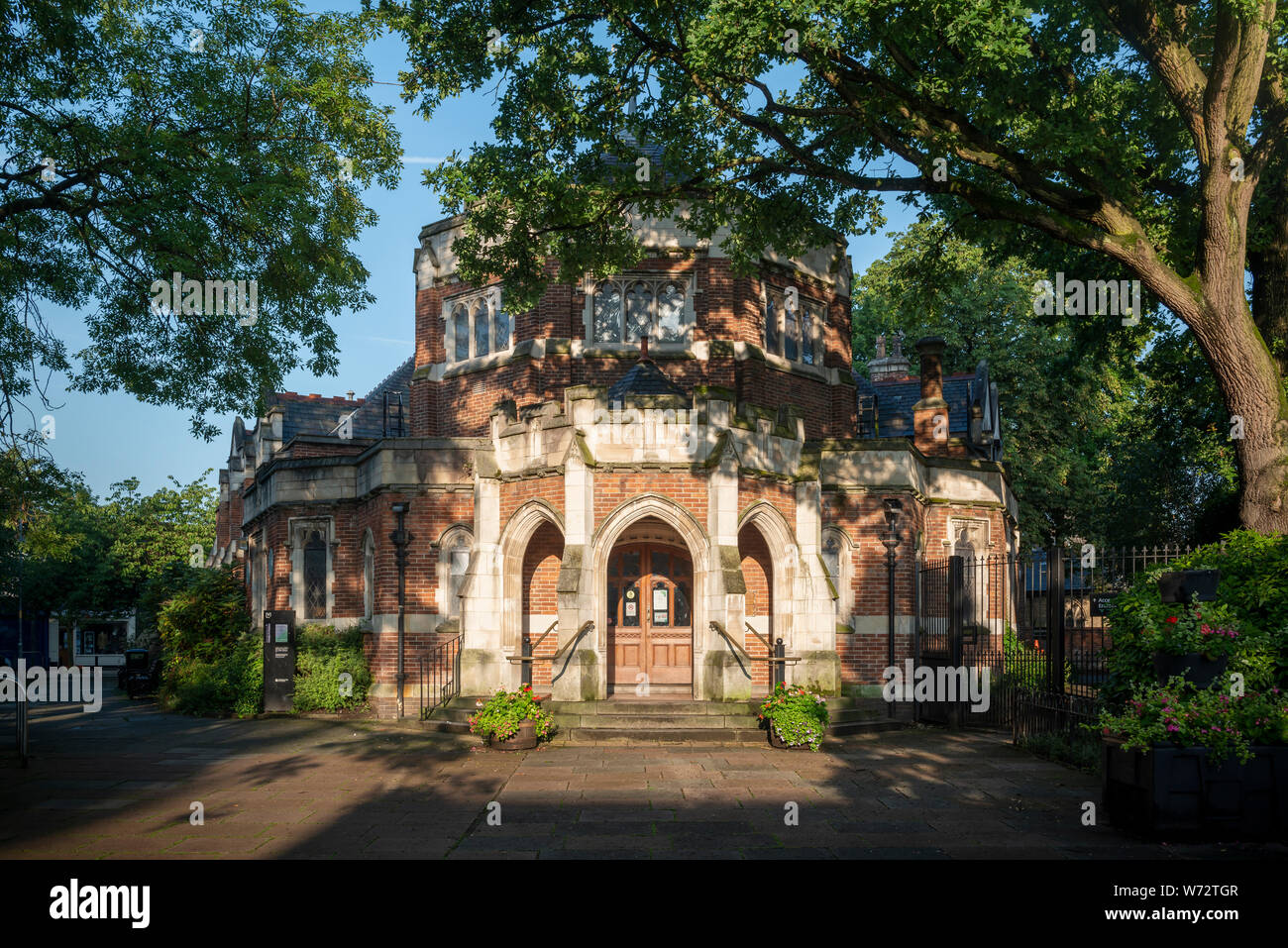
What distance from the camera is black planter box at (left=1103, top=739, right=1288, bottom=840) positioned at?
8133 millimetres

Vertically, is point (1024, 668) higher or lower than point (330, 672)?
higher

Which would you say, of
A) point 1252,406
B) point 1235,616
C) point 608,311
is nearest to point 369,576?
point 608,311

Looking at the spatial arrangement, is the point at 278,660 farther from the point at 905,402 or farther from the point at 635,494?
the point at 905,402

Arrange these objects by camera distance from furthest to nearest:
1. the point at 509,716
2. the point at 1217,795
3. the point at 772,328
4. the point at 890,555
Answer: the point at 772,328, the point at 890,555, the point at 509,716, the point at 1217,795

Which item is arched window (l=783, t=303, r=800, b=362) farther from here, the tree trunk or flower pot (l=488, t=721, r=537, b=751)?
flower pot (l=488, t=721, r=537, b=751)

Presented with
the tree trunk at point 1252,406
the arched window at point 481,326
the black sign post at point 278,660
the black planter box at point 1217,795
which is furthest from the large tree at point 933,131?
the black sign post at point 278,660

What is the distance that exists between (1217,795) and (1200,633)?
147 cm

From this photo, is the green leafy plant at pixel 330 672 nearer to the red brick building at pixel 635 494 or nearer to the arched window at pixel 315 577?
the red brick building at pixel 635 494

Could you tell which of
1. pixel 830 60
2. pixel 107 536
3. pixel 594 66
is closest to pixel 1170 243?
pixel 830 60

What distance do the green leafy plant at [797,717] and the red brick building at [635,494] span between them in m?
1.27

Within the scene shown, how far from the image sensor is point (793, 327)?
21453 millimetres

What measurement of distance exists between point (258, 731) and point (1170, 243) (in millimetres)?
16948

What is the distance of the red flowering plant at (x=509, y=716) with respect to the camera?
13539 mm
